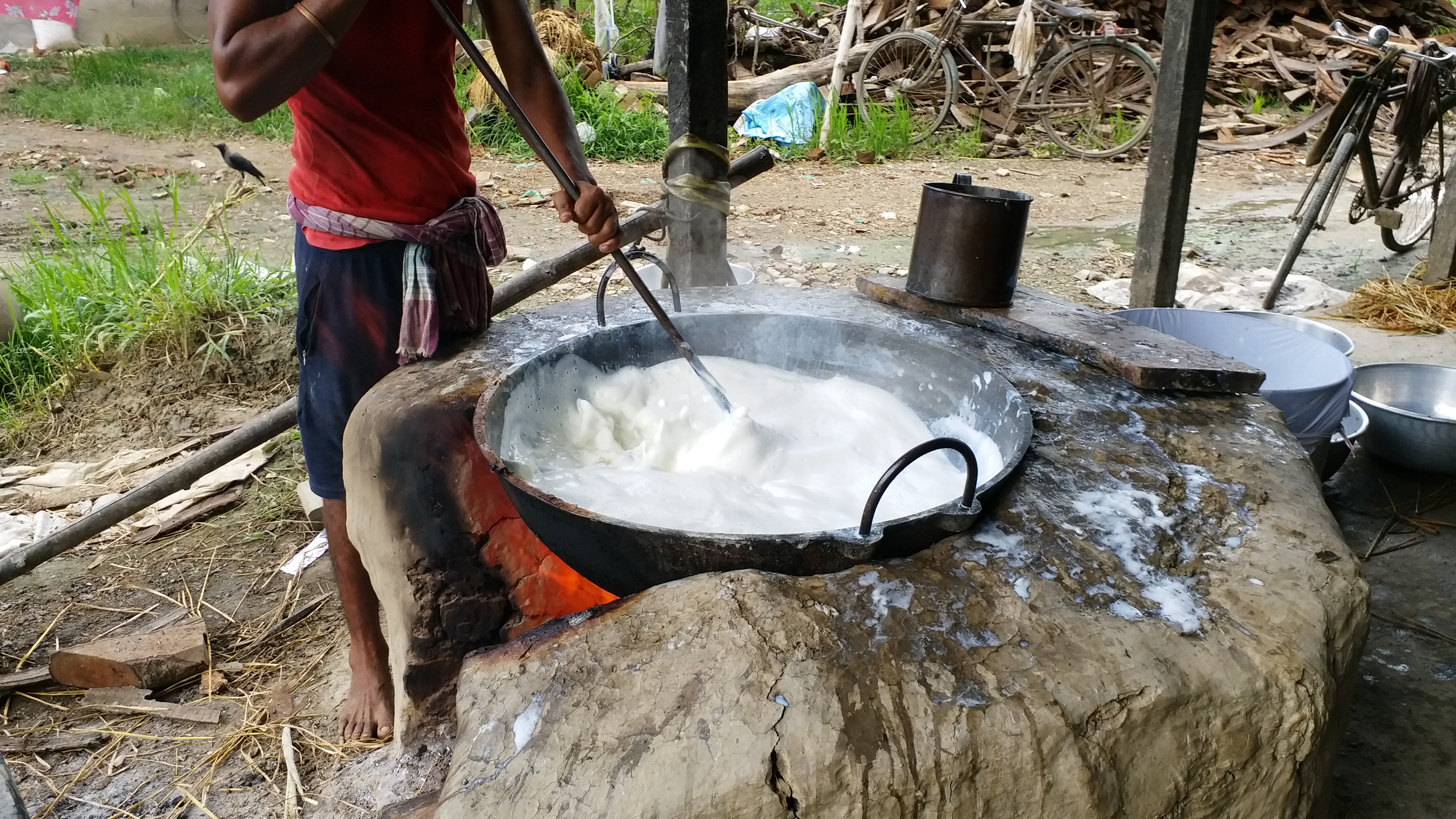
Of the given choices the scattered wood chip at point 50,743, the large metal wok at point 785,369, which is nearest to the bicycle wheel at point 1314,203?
the large metal wok at point 785,369

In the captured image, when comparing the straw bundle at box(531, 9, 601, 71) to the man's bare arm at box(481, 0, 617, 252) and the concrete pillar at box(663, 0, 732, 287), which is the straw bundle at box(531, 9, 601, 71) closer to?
the concrete pillar at box(663, 0, 732, 287)

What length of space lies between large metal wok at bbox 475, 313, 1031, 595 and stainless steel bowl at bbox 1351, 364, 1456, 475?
2.28 m

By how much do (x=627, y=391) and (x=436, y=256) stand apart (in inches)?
22.0

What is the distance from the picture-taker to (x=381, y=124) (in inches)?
77.8

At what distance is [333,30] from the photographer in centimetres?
165

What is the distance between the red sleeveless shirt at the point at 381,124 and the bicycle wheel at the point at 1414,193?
5732 mm

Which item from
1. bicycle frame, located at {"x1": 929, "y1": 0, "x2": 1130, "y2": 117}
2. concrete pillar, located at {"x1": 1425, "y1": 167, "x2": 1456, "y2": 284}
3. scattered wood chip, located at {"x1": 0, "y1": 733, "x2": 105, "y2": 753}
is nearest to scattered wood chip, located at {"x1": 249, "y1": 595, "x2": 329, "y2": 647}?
scattered wood chip, located at {"x1": 0, "y1": 733, "x2": 105, "y2": 753}

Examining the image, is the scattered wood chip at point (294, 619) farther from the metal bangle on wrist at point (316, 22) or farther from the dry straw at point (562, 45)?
the dry straw at point (562, 45)

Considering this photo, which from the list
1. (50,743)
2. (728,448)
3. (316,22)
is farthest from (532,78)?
(50,743)

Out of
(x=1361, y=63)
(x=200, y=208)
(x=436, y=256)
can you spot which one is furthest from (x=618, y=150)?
(x=1361, y=63)

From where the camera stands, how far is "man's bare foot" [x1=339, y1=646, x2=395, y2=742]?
232 cm

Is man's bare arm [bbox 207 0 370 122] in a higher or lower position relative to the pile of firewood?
lower

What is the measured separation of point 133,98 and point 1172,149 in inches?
428

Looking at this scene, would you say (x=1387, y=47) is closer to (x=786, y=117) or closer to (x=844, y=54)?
(x=786, y=117)
